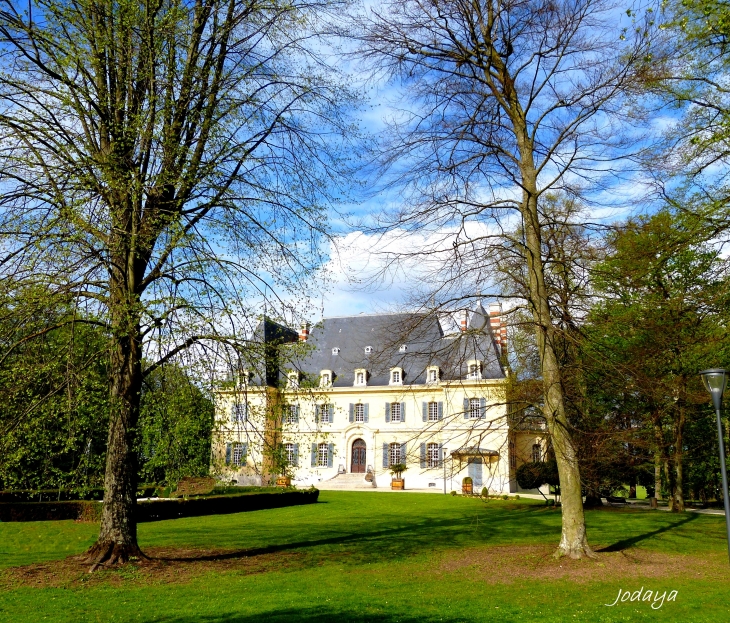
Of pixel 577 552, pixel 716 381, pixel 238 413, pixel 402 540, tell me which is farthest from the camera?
pixel 402 540

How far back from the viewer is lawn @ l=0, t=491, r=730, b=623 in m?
7.14

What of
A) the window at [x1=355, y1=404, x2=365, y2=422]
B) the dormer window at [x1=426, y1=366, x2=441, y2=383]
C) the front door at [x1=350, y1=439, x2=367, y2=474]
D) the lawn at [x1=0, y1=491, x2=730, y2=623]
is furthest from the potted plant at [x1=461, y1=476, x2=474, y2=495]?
the lawn at [x1=0, y1=491, x2=730, y2=623]

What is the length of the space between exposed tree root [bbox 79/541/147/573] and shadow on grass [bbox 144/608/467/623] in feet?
10.8

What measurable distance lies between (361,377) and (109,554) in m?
31.4

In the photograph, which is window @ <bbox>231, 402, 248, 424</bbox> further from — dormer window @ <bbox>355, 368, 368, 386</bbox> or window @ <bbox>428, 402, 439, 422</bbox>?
dormer window @ <bbox>355, 368, 368, 386</bbox>

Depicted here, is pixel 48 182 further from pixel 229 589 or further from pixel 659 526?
pixel 659 526

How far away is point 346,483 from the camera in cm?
3750

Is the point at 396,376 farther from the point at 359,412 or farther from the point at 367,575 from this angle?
the point at 367,575

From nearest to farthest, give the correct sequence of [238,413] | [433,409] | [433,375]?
1. [238,413]
2. [433,375]
3. [433,409]

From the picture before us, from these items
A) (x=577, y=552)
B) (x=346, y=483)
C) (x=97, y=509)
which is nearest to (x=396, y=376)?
(x=346, y=483)

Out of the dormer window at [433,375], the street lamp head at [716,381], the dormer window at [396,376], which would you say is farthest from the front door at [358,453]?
the street lamp head at [716,381]

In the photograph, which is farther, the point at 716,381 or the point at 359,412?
the point at 359,412

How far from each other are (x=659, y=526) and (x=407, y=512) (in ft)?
27.1

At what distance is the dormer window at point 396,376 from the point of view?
1566 inches
